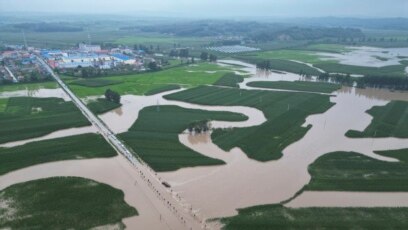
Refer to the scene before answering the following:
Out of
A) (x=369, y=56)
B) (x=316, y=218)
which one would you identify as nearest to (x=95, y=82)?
(x=316, y=218)

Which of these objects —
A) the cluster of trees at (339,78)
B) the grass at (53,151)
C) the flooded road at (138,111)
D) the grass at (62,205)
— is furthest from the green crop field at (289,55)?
the grass at (62,205)

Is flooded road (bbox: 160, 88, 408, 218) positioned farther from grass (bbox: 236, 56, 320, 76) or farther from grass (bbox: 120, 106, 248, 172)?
grass (bbox: 236, 56, 320, 76)

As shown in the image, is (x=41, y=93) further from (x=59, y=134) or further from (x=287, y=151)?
(x=287, y=151)

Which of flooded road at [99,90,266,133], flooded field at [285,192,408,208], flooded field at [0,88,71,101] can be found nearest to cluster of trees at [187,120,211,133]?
flooded road at [99,90,266,133]

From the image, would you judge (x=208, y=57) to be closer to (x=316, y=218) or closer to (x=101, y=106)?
(x=101, y=106)

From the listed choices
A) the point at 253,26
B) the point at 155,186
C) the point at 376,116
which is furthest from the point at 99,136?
the point at 253,26

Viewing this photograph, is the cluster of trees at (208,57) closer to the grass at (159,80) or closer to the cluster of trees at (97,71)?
the grass at (159,80)
